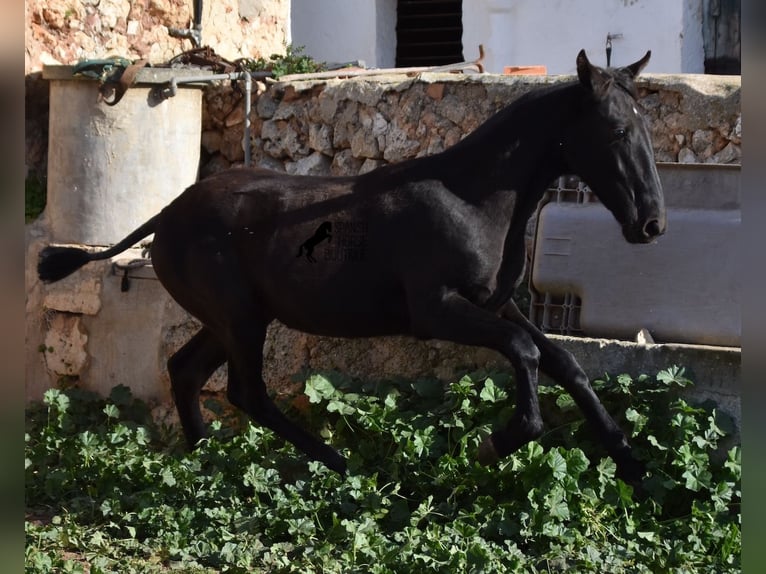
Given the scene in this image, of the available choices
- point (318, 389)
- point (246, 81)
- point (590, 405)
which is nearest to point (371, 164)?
point (246, 81)

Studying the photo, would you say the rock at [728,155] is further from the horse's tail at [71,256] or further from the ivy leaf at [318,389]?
the horse's tail at [71,256]

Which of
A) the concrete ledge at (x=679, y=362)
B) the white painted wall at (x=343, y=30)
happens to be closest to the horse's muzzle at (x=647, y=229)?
the concrete ledge at (x=679, y=362)

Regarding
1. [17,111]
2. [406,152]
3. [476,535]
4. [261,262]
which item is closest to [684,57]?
[406,152]

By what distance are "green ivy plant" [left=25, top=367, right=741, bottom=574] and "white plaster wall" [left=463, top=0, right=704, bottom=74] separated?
472cm

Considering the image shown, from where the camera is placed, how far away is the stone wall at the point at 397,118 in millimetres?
6336

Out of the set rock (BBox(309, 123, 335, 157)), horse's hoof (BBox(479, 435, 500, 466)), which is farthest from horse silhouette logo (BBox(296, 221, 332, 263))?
rock (BBox(309, 123, 335, 157))

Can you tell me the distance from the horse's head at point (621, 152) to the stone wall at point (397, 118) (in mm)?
1491

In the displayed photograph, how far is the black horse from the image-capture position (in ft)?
16.1

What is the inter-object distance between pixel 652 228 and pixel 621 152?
361mm

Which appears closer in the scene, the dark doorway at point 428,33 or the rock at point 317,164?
the rock at point 317,164

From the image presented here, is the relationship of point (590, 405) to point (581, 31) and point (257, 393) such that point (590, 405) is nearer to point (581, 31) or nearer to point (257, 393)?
point (257, 393)

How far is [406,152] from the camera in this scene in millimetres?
7078

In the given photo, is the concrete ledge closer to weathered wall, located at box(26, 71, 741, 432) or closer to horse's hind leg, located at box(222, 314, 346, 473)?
weathered wall, located at box(26, 71, 741, 432)

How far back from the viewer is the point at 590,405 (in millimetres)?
5152
